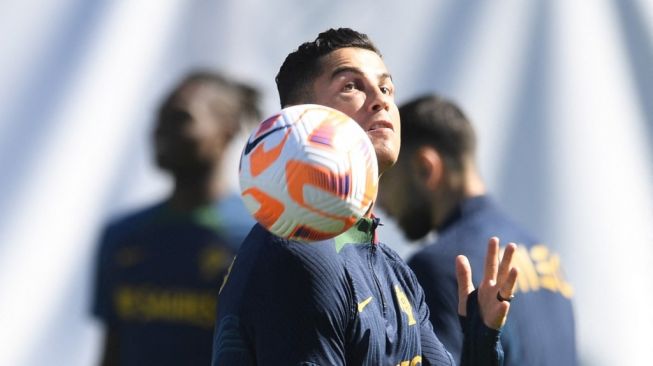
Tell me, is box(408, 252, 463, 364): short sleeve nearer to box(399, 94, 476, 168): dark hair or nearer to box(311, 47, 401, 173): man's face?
box(399, 94, 476, 168): dark hair

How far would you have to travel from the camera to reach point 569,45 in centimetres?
457

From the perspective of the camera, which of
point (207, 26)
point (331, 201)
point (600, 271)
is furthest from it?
point (600, 271)

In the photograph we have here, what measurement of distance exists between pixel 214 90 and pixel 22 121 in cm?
67

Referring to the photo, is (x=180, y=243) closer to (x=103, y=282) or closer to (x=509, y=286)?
(x=103, y=282)

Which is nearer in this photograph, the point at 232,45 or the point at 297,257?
the point at 297,257

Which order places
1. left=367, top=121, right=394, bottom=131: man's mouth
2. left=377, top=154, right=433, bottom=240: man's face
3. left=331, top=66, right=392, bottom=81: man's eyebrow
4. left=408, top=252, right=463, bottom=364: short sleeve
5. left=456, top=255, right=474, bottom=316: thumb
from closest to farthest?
left=367, top=121, right=394, bottom=131: man's mouth
left=331, top=66, right=392, bottom=81: man's eyebrow
left=456, top=255, right=474, bottom=316: thumb
left=408, top=252, right=463, bottom=364: short sleeve
left=377, top=154, right=433, bottom=240: man's face

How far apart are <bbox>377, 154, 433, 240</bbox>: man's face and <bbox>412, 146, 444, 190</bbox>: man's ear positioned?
0.8 inches

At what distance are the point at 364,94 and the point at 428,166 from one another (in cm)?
150

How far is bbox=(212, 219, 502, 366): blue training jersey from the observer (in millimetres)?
2584

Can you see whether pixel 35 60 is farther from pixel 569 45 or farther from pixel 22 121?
pixel 569 45

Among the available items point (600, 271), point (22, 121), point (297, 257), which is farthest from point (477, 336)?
point (22, 121)

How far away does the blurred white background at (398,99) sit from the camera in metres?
4.31

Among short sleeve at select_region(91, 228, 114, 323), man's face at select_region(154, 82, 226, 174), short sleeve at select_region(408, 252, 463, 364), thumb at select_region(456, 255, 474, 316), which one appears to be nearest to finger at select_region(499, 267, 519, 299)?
thumb at select_region(456, 255, 474, 316)

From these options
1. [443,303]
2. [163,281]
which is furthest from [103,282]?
[443,303]
